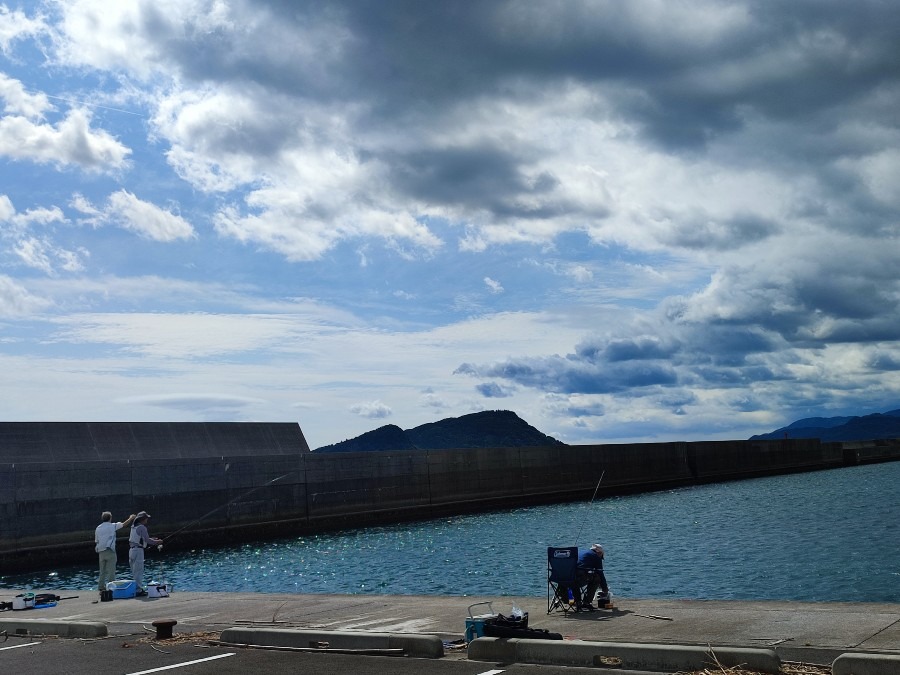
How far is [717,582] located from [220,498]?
99.9ft

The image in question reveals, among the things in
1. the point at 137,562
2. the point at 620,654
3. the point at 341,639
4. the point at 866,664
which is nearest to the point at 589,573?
the point at 620,654

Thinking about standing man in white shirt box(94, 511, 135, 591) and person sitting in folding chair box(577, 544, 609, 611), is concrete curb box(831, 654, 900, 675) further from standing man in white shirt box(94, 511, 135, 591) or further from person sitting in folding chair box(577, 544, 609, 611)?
A: standing man in white shirt box(94, 511, 135, 591)

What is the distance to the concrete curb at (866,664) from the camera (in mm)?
9297

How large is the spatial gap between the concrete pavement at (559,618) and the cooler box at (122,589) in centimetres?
60

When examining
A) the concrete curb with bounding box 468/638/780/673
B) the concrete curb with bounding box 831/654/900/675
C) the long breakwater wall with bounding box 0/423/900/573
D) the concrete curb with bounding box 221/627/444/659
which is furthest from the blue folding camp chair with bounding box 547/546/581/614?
the long breakwater wall with bounding box 0/423/900/573

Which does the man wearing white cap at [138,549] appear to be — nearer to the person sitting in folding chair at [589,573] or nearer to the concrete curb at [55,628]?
the concrete curb at [55,628]

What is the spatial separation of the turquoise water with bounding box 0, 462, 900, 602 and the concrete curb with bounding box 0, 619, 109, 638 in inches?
482

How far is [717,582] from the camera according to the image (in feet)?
86.6

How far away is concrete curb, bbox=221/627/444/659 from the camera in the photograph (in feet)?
39.9

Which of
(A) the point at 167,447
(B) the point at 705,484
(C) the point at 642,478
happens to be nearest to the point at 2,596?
(A) the point at 167,447

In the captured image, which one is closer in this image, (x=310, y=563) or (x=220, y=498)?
(x=310, y=563)

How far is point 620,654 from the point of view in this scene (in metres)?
10.9

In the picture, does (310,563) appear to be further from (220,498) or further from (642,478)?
(642,478)

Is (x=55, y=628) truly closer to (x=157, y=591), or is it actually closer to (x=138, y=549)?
(x=157, y=591)
